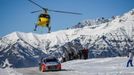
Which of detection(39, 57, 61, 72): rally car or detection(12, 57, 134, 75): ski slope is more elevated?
detection(39, 57, 61, 72): rally car

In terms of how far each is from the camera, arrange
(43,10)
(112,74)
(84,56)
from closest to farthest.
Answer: (112,74) < (43,10) < (84,56)

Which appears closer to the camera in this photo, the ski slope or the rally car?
the ski slope

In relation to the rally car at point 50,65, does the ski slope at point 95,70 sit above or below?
below

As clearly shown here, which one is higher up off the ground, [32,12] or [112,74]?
[32,12]

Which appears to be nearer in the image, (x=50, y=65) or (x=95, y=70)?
(x=95, y=70)

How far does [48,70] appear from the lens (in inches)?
1710

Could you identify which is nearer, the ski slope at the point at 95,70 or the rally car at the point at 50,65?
the ski slope at the point at 95,70

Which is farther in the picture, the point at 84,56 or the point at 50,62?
the point at 84,56

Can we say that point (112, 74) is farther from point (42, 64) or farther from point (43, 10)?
point (42, 64)

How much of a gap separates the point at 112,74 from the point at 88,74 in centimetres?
315

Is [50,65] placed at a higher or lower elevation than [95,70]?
higher

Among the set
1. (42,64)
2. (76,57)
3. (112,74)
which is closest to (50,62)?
(42,64)

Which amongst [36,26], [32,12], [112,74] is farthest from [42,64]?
[112,74]

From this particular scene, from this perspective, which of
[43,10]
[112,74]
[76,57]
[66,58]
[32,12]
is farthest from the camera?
[66,58]
